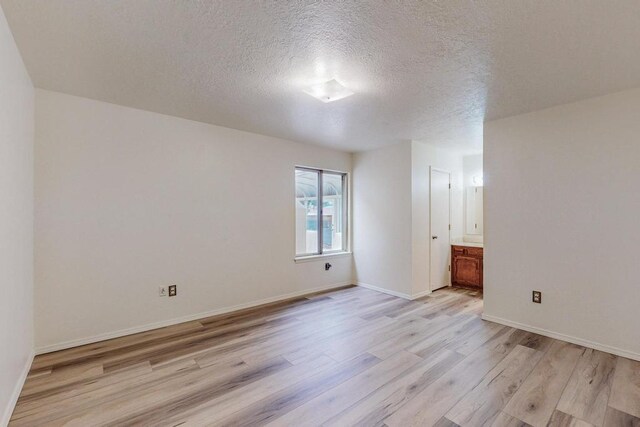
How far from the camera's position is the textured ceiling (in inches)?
63.8

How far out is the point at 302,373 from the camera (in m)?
2.34

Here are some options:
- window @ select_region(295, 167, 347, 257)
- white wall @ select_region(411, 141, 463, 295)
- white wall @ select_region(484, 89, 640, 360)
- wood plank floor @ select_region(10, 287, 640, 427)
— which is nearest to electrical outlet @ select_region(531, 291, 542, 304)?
white wall @ select_region(484, 89, 640, 360)

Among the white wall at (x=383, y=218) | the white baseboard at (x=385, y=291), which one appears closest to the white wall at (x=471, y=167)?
the white wall at (x=383, y=218)

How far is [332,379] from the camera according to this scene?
2.25 m

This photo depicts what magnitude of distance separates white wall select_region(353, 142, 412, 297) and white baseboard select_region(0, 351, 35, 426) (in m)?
4.04

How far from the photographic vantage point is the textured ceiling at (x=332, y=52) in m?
1.62

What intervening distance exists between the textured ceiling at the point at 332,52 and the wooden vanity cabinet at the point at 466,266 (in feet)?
8.09

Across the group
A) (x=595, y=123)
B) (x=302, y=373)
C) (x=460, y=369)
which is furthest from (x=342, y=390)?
(x=595, y=123)

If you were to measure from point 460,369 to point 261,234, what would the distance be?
109 inches

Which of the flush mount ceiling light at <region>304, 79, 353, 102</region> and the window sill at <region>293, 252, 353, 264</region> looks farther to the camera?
the window sill at <region>293, 252, 353, 264</region>

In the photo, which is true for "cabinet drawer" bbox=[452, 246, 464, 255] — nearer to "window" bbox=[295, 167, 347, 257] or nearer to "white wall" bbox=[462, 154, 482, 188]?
"white wall" bbox=[462, 154, 482, 188]

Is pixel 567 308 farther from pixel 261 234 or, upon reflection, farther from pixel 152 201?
pixel 152 201

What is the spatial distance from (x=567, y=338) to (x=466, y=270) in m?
2.06

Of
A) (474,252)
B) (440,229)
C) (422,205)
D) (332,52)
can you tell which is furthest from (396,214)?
(332,52)
